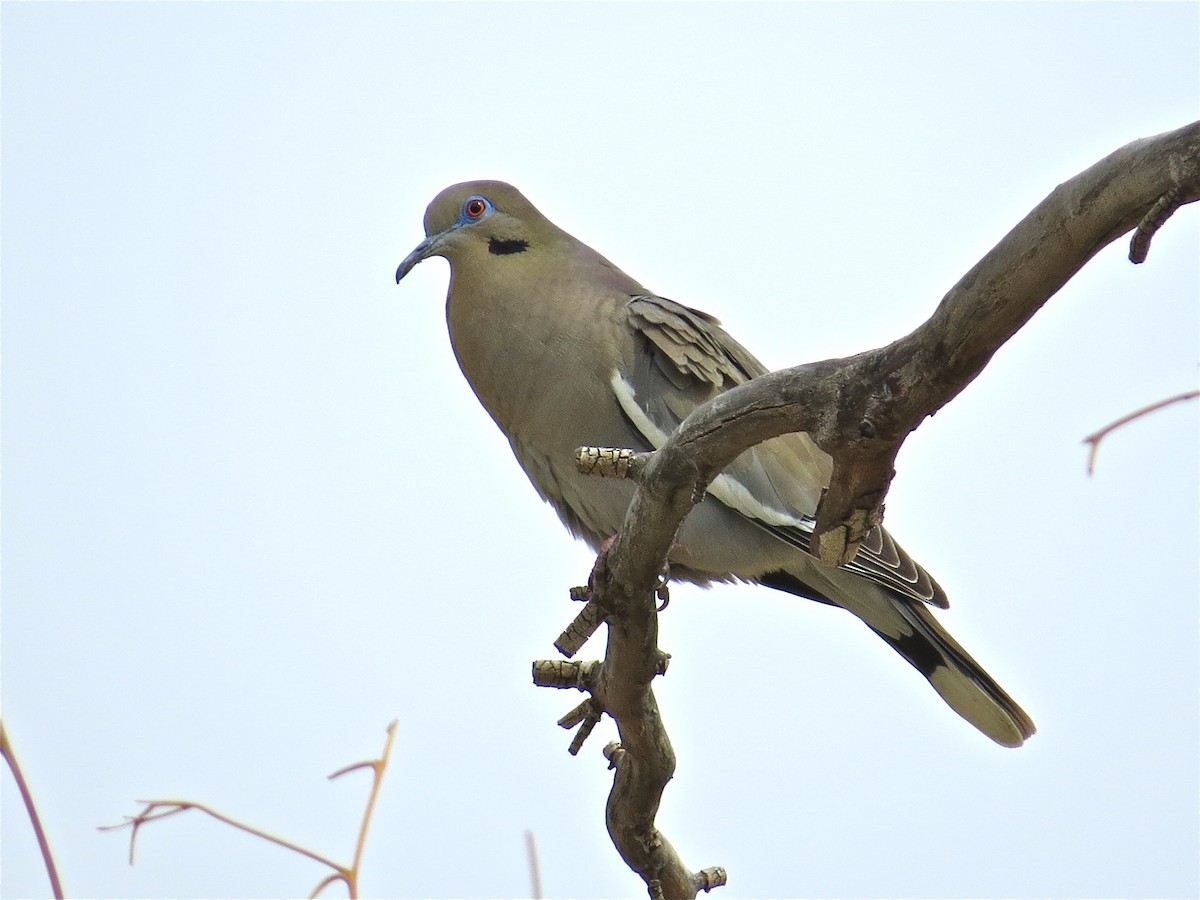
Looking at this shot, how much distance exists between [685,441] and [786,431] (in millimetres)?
190

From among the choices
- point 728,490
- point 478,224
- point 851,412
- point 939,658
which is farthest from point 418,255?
point 851,412

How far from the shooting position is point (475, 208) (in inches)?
157

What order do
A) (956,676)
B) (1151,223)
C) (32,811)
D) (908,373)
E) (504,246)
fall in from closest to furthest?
(32,811), (1151,223), (908,373), (956,676), (504,246)

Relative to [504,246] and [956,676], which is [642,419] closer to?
[504,246]

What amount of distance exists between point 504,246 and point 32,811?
2.81 metres

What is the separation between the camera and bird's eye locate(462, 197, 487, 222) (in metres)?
3.99

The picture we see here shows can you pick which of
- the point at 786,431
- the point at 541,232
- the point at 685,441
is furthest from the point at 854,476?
the point at 541,232

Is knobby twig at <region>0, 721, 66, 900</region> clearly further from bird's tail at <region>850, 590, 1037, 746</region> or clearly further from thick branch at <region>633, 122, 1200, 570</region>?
bird's tail at <region>850, 590, 1037, 746</region>

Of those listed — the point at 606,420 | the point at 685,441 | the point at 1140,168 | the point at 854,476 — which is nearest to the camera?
the point at 1140,168

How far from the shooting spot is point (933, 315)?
6.20 ft

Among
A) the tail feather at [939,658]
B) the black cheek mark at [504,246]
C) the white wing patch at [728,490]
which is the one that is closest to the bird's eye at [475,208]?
the black cheek mark at [504,246]

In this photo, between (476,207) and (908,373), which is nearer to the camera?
(908,373)

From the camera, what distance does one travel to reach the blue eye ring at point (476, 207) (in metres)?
3.99

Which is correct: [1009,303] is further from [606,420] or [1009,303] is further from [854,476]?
[606,420]
